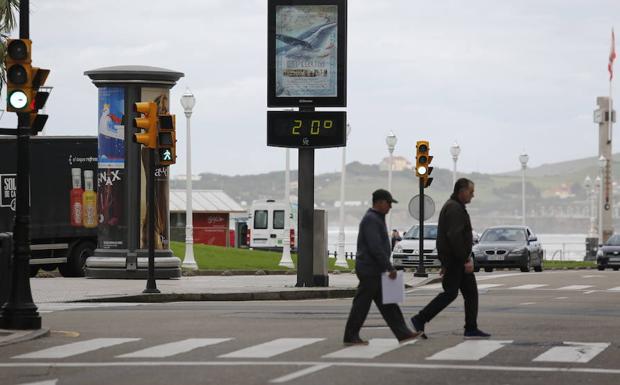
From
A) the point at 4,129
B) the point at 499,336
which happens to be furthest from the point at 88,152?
the point at 499,336

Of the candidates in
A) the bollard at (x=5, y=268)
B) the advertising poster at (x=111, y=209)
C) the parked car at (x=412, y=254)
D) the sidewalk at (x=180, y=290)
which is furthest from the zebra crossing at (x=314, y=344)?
the parked car at (x=412, y=254)

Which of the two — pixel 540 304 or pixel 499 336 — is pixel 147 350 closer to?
pixel 499 336

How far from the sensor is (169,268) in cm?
3519

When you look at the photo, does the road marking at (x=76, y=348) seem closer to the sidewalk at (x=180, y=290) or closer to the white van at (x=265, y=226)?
the sidewalk at (x=180, y=290)

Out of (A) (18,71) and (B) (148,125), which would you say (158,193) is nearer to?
(B) (148,125)

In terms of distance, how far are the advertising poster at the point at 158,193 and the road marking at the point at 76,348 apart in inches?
667

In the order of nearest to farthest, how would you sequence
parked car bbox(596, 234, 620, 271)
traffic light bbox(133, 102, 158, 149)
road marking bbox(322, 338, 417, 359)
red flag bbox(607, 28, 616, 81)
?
road marking bbox(322, 338, 417, 359) → traffic light bbox(133, 102, 158, 149) → parked car bbox(596, 234, 620, 271) → red flag bbox(607, 28, 616, 81)

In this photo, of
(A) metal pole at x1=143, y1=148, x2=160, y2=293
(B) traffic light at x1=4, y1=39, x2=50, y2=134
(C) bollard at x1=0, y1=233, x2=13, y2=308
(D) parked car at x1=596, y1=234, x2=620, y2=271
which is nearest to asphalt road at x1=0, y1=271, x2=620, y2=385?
(C) bollard at x1=0, y1=233, x2=13, y2=308

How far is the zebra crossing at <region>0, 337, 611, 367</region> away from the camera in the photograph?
1578 centimetres

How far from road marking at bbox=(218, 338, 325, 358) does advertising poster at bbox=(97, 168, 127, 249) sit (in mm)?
17715

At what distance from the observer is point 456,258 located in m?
18.0

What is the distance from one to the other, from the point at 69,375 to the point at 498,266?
35.1 m

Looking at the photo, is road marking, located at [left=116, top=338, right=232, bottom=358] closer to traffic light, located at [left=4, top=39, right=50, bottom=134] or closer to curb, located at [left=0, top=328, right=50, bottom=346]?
curb, located at [left=0, top=328, right=50, bottom=346]

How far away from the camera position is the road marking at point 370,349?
1590 centimetres
